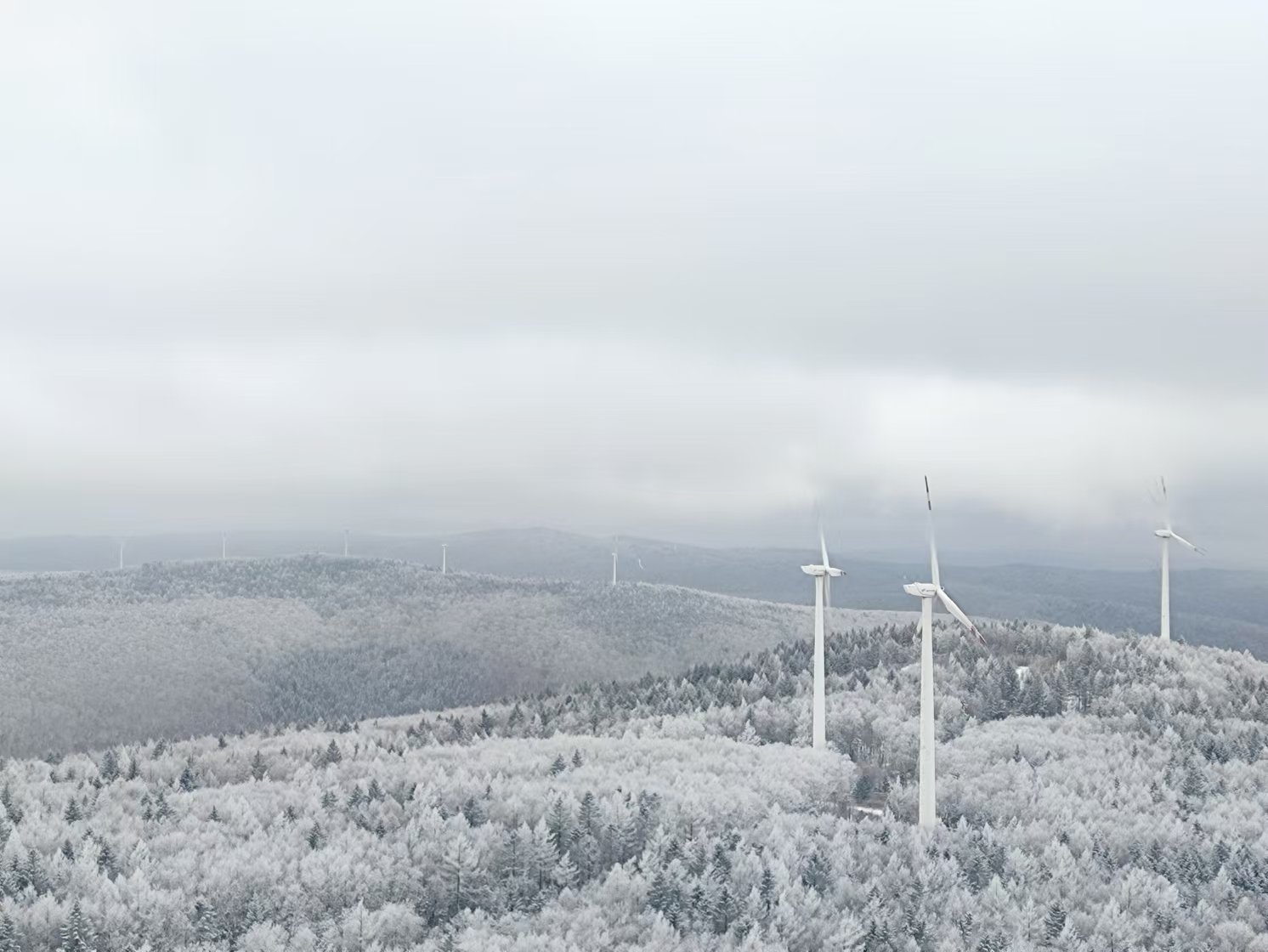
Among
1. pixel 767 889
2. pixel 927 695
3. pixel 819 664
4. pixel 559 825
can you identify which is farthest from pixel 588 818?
pixel 819 664

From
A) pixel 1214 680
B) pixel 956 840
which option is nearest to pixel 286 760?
pixel 956 840

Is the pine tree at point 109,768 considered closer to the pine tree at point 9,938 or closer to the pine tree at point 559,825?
the pine tree at point 9,938

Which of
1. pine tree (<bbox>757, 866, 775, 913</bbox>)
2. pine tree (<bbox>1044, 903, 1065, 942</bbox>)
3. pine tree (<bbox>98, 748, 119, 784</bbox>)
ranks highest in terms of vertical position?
pine tree (<bbox>757, 866, 775, 913</bbox>)

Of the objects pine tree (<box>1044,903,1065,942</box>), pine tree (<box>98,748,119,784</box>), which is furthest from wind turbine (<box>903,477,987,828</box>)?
pine tree (<box>98,748,119,784</box>)

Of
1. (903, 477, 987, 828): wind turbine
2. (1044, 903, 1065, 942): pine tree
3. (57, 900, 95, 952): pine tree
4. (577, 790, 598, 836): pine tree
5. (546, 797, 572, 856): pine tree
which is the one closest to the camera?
(57, 900, 95, 952): pine tree

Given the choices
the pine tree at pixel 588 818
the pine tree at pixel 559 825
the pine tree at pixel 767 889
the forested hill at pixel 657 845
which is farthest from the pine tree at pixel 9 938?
the pine tree at pixel 767 889

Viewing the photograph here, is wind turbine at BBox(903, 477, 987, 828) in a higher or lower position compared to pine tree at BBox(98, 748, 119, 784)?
higher

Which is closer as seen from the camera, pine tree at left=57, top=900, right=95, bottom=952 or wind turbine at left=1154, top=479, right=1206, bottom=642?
pine tree at left=57, top=900, right=95, bottom=952

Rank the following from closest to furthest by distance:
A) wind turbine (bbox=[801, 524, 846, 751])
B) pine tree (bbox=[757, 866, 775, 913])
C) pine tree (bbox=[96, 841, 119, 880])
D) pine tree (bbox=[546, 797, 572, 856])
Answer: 1. pine tree (bbox=[757, 866, 775, 913])
2. pine tree (bbox=[96, 841, 119, 880])
3. pine tree (bbox=[546, 797, 572, 856])
4. wind turbine (bbox=[801, 524, 846, 751])

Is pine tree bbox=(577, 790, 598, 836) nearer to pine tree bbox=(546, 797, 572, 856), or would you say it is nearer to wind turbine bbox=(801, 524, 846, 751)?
pine tree bbox=(546, 797, 572, 856)
